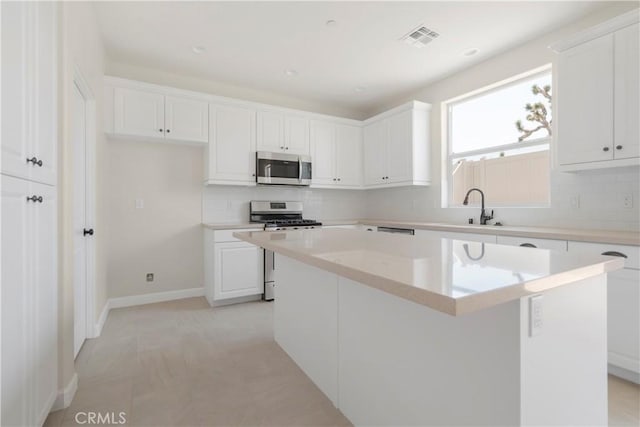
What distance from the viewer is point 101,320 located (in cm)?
281

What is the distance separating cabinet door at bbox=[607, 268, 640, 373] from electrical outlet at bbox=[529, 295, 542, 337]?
1608 mm

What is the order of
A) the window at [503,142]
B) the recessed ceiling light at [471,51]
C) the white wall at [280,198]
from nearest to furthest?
the window at [503,142], the recessed ceiling light at [471,51], the white wall at [280,198]

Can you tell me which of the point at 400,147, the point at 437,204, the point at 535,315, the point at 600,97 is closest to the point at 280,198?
the point at 400,147

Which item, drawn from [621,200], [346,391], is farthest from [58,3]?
[621,200]

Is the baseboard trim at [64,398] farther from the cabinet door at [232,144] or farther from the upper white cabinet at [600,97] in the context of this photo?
the upper white cabinet at [600,97]

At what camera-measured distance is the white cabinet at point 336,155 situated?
4.38 m

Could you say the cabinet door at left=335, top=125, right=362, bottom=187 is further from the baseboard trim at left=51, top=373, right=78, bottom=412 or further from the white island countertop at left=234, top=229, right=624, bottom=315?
the baseboard trim at left=51, top=373, right=78, bottom=412

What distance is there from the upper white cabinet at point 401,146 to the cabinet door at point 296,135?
3.29ft

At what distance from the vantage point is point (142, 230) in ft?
11.7

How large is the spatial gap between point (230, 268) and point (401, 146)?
2.60 meters

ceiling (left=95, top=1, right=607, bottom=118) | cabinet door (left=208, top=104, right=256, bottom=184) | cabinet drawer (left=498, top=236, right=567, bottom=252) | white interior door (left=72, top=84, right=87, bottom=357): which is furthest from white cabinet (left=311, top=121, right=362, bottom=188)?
white interior door (left=72, top=84, right=87, bottom=357)

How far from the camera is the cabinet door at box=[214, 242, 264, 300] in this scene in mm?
3400

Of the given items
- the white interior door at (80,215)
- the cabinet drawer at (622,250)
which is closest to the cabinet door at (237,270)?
the white interior door at (80,215)

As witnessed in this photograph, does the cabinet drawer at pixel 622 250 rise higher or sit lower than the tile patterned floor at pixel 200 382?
higher
